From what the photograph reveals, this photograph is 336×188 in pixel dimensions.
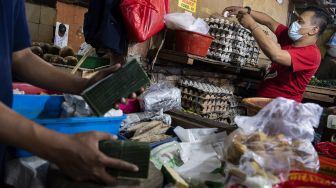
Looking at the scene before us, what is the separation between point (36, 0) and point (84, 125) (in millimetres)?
5502

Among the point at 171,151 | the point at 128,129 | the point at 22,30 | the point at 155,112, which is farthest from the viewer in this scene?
the point at 155,112

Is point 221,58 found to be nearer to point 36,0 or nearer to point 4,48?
point 4,48

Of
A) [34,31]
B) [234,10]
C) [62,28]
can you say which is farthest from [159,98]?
[34,31]

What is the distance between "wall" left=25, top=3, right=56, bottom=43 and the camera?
6090mm

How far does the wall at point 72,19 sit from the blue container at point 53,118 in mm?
4763

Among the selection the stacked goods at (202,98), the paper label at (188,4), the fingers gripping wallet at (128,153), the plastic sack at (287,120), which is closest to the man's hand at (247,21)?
the paper label at (188,4)

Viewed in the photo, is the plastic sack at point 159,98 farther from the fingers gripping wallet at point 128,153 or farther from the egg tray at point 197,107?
the fingers gripping wallet at point 128,153

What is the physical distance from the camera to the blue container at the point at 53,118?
1381 mm

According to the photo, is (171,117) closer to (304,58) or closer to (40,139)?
(40,139)

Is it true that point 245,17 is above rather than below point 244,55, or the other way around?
above

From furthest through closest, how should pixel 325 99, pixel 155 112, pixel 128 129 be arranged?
1. pixel 325 99
2. pixel 155 112
3. pixel 128 129

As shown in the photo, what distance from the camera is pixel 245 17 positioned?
358 cm

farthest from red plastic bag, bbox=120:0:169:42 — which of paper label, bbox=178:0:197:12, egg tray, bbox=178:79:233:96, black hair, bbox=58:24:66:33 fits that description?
black hair, bbox=58:24:66:33

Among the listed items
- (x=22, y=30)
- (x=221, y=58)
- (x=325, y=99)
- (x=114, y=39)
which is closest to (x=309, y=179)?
(x=22, y=30)
